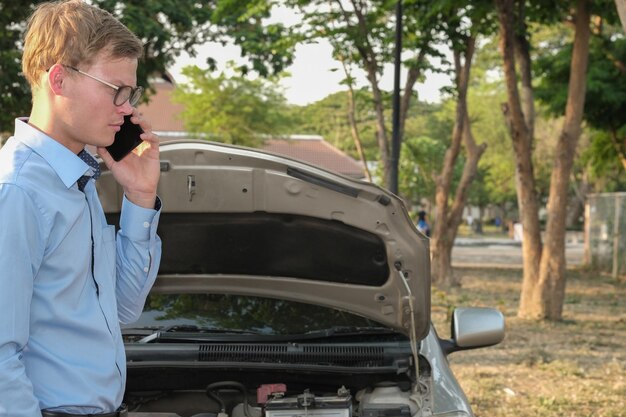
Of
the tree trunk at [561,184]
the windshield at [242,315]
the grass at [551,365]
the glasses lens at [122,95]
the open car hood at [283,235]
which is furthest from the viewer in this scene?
the tree trunk at [561,184]

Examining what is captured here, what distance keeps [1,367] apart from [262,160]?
175cm

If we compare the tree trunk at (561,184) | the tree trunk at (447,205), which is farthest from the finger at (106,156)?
the tree trunk at (447,205)

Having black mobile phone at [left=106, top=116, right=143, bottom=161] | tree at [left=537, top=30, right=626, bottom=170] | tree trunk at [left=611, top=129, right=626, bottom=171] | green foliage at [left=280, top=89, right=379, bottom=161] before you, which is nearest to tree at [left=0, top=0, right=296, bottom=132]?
tree at [left=537, top=30, right=626, bottom=170]

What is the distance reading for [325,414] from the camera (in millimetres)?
3434

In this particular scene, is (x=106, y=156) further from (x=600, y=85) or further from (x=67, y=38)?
(x=600, y=85)

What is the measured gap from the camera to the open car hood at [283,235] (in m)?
3.43

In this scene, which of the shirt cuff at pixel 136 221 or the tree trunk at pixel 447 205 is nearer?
the shirt cuff at pixel 136 221

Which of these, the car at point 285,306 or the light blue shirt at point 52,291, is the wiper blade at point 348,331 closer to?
the car at point 285,306

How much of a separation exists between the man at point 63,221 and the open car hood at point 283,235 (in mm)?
1323

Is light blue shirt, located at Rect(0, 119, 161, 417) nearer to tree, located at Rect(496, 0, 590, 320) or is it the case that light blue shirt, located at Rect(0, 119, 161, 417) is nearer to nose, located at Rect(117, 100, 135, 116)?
nose, located at Rect(117, 100, 135, 116)

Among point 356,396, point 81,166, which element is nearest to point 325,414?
point 356,396

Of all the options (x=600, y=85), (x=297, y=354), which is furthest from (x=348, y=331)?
(x=600, y=85)

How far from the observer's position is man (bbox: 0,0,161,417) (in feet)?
6.12

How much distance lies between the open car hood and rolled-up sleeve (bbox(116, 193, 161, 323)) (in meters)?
1.10
